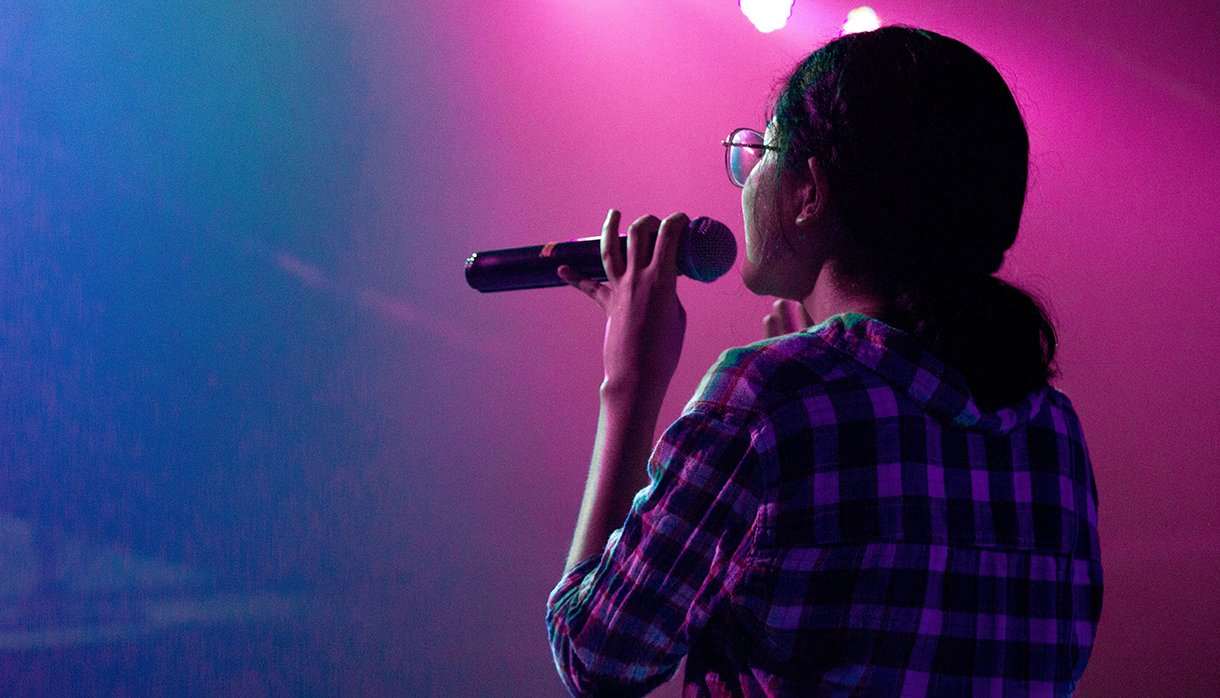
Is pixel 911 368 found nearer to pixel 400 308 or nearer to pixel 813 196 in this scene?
pixel 813 196

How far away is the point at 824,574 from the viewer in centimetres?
58

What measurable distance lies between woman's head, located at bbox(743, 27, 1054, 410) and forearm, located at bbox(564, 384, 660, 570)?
19 cm

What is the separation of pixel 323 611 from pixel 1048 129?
2.41 meters

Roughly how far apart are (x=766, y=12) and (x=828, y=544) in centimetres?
255

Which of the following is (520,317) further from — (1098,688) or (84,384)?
(1098,688)

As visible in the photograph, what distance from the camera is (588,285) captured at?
3.44 ft

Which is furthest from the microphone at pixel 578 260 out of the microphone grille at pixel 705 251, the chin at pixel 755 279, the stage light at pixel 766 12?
the stage light at pixel 766 12

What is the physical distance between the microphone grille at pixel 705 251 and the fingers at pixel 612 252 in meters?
0.15

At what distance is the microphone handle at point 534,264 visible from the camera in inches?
48.7

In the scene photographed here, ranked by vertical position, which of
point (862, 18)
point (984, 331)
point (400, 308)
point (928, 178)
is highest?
point (862, 18)

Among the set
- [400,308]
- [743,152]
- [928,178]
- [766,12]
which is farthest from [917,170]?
[766,12]

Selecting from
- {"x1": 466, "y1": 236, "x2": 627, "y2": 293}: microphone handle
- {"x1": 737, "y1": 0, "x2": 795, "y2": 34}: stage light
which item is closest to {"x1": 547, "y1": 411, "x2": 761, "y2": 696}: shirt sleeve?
{"x1": 466, "y1": 236, "x2": 627, "y2": 293}: microphone handle

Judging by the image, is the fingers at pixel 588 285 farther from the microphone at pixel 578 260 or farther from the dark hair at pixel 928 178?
the dark hair at pixel 928 178

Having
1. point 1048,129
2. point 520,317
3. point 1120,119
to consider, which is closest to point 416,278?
point 520,317
